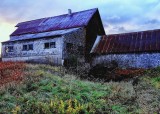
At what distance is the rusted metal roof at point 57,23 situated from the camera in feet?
121

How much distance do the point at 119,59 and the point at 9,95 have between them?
20195 millimetres

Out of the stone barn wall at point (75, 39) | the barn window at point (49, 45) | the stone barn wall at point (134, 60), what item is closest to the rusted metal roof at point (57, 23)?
the stone barn wall at point (75, 39)

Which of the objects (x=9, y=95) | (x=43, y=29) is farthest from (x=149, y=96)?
(x=43, y=29)

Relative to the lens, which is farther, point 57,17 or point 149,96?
point 57,17

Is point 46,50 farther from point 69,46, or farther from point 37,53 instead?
point 69,46

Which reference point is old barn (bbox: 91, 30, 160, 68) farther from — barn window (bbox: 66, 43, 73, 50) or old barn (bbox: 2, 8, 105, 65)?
barn window (bbox: 66, 43, 73, 50)

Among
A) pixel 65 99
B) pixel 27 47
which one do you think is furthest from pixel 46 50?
pixel 65 99

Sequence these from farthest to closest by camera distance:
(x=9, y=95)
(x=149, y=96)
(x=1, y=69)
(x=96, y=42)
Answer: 1. (x=96, y=42)
2. (x=1, y=69)
3. (x=149, y=96)
4. (x=9, y=95)

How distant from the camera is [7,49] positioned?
38.2 meters

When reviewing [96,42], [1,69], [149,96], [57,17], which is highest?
[57,17]

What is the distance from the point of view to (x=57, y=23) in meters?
39.0

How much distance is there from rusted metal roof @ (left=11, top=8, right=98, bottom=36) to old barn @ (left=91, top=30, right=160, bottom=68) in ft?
14.1

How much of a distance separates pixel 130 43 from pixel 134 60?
99.1 inches

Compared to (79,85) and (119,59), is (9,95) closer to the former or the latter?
(79,85)
